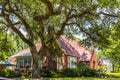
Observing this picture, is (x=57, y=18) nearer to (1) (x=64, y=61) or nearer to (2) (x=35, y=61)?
(2) (x=35, y=61)

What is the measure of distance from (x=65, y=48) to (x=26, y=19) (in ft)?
48.7

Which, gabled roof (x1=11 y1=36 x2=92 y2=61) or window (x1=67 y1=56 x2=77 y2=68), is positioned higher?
gabled roof (x1=11 y1=36 x2=92 y2=61)

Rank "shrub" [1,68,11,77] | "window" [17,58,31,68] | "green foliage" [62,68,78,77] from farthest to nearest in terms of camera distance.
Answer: "window" [17,58,31,68] → "green foliage" [62,68,78,77] → "shrub" [1,68,11,77]

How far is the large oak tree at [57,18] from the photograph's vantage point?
28578mm

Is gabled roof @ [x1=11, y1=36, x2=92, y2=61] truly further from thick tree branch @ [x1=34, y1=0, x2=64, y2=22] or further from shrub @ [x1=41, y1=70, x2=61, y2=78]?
thick tree branch @ [x1=34, y1=0, x2=64, y2=22]

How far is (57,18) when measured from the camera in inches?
1385

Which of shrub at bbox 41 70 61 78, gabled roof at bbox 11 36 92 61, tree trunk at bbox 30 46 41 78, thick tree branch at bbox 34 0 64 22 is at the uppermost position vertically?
thick tree branch at bbox 34 0 64 22

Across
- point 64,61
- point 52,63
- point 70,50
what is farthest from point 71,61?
point 52,63

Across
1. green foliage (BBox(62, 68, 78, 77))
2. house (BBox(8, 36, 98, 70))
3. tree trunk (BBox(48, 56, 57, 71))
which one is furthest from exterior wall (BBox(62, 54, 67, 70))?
green foliage (BBox(62, 68, 78, 77))

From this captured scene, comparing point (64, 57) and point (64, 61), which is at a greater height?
point (64, 57)

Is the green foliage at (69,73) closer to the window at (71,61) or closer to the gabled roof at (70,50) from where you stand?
the gabled roof at (70,50)

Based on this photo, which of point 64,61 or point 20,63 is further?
point 20,63

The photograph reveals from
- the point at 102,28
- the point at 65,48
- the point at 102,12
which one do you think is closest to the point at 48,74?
the point at 65,48

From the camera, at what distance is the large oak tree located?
28578mm
